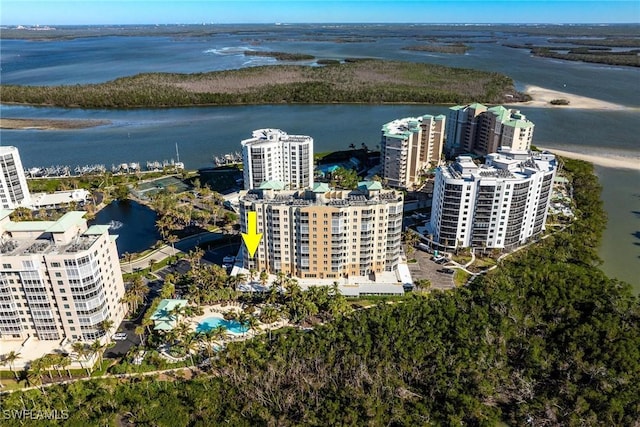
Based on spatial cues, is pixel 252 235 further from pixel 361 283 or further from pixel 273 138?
pixel 273 138

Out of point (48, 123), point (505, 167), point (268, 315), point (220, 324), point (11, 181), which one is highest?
point (505, 167)

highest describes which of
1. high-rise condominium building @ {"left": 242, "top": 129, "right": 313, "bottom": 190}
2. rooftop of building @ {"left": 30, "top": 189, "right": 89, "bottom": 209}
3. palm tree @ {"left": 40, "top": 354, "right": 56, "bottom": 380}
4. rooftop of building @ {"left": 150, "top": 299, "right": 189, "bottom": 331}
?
high-rise condominium building @ {"left": 242, "top": 129, "right": 313, "bottom": 190}

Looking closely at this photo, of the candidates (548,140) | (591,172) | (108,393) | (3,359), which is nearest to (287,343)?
(108,393)

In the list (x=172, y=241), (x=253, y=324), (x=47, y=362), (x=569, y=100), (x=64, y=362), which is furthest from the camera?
(x=569, y=100)

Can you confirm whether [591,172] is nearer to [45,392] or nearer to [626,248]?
[626,248]

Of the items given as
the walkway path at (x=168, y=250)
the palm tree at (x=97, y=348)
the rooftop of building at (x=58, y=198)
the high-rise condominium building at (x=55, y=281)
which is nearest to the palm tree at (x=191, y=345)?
the palm tree at (x=97, y=348)

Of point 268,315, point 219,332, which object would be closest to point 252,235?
point 268,315

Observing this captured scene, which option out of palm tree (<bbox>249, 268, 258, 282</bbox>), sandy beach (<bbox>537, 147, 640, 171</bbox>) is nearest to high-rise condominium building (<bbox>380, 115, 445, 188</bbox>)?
sandy beach (<bbox>537, 147, 640, 171</bbox>)

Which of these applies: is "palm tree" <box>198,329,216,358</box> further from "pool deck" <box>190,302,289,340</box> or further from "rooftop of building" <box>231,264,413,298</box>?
"rooftop of building" <box>231,264,413,298</box>
